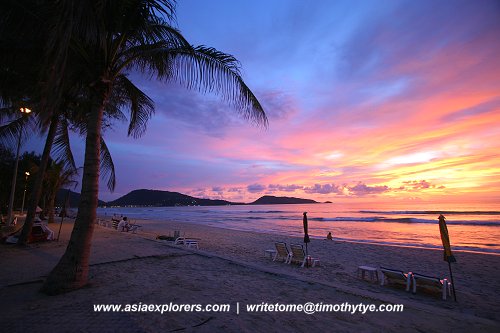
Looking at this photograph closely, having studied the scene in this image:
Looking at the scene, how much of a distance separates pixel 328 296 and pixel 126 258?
19.8 feet

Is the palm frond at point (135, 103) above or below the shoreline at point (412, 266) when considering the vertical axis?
above

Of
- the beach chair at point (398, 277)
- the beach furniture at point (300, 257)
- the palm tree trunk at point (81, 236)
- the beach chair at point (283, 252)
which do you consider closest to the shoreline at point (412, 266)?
the beach chair at point (398, 277)

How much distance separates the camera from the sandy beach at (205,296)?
12.6ft

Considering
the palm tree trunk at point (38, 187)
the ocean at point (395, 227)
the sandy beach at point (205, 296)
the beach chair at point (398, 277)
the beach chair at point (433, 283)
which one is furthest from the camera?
the ocean at point (395, 227)

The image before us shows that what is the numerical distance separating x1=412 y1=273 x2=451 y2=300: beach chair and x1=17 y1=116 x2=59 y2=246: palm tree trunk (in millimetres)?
12206

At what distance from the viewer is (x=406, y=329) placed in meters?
3.88

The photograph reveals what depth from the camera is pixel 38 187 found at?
9.34 metres

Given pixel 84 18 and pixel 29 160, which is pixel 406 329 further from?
pixel 29 160

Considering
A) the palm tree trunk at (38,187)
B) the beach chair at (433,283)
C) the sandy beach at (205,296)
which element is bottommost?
the beach chair at (433,283)

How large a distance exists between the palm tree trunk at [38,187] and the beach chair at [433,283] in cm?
1221

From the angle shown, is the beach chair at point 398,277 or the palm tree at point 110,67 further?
the beach chair at point 398,277

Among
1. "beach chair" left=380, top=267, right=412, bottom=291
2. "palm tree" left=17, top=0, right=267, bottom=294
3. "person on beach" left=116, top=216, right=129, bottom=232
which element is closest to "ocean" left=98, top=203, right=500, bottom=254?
"person on beach" left=116, top=216, right=129, bottom=232

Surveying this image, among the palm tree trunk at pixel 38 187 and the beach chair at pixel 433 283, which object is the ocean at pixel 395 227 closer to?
the beach chair at pixel 433 283

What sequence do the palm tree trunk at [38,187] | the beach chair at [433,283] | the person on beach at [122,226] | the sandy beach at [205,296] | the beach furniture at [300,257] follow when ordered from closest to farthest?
1. the sandy beach at [205,296]
2. the beach chair at [433,283]
3. the palm tree trunk at [38,187]
4. the beach furniture at [300,257]
5. the person on beach at [122,226]
